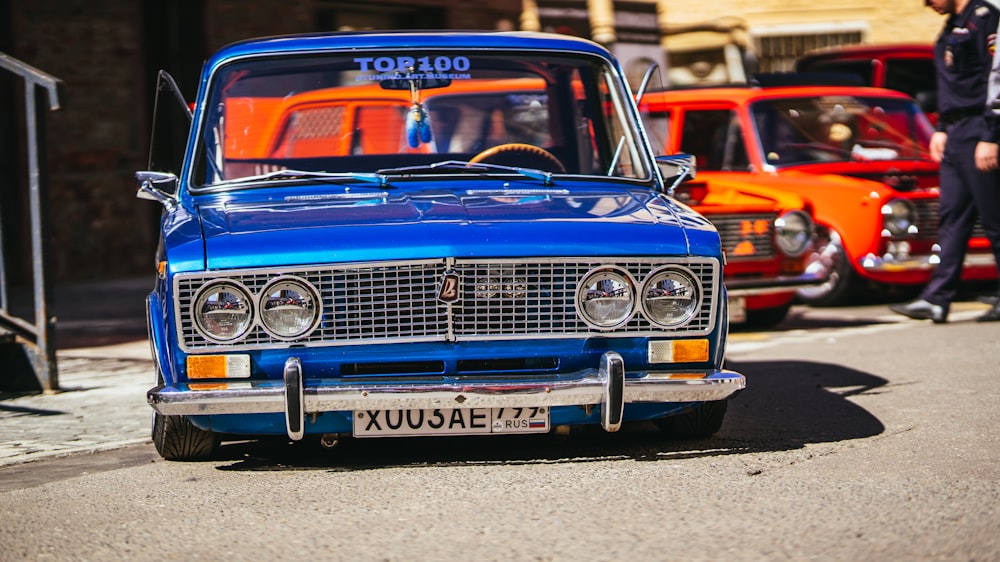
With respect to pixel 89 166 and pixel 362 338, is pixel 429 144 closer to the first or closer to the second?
pixel 362 338

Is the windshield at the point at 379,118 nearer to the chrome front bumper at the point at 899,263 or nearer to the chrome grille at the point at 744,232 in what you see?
the chrome grille at the point at 744,232

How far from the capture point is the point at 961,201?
9836 millimetres

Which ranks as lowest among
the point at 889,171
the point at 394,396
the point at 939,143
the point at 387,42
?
the point at 394,396

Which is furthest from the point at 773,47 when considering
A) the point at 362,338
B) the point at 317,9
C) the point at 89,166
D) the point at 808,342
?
the point at 362,338

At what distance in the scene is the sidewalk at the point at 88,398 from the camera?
6.59m

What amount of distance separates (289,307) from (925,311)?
6002 millimetres

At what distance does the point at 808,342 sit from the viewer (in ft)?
32.0

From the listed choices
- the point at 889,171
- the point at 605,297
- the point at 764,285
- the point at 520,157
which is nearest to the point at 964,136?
the point at 889,171

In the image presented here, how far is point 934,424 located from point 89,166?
1064 cm

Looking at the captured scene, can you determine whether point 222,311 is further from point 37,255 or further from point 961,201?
point 961,201

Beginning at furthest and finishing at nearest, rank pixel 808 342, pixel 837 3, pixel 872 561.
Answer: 1. pixel 837 3
2. pixel 808 342
3. pixel 872 561

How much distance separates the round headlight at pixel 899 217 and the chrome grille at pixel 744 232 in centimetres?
129

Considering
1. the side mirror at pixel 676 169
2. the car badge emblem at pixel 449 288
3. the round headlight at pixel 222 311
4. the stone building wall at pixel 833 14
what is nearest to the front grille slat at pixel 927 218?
the side mirror at pixel 676 169

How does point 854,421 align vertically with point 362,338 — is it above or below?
below
